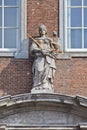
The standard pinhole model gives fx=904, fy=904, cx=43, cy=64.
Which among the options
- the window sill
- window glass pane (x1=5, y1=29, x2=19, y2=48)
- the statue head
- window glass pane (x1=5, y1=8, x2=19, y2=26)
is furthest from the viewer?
window glass pane (x1=5, y1=8, x2=19, y2=26)

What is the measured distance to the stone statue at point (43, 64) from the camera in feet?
66.3

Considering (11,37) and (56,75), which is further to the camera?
(11,37)

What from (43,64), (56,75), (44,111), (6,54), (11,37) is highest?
(11,37)

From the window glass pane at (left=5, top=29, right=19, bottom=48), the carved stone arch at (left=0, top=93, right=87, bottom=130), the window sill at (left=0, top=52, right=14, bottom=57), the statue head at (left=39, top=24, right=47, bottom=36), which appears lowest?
the carved stone arch at (left=0, top=93, right=87, bottom=130)

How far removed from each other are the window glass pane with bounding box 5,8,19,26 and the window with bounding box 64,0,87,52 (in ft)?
3.81

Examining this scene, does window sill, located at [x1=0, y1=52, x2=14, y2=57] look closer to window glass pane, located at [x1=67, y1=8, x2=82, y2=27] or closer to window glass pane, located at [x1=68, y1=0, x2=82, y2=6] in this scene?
window glass pane, located at [x1=67, y1=8, x2=82, y2=27]

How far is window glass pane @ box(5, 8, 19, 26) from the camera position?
2116cm

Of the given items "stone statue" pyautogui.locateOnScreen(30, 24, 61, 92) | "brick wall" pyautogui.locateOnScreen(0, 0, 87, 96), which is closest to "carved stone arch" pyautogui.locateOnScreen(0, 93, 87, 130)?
"stone statue" pyautogui.locateOnScreen(30, 24, 61, 92)

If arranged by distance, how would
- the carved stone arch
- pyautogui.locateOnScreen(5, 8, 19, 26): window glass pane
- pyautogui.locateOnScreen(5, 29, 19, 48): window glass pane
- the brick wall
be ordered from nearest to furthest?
the carved stone arch → the brick wall → pyautogui.locateOnScreen(5, 29, 19, 48): window glass pane → pyautogui.locateOnScreen(5, 8, 19, 26): window glass pane

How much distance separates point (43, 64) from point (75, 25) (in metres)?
1.41

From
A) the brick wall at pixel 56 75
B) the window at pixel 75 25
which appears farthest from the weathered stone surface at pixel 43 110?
the window at pixel 75 25

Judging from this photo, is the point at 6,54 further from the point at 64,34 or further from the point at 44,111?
the point at 44,111

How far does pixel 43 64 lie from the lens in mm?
20297

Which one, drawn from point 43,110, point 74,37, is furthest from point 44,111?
point 74,37
